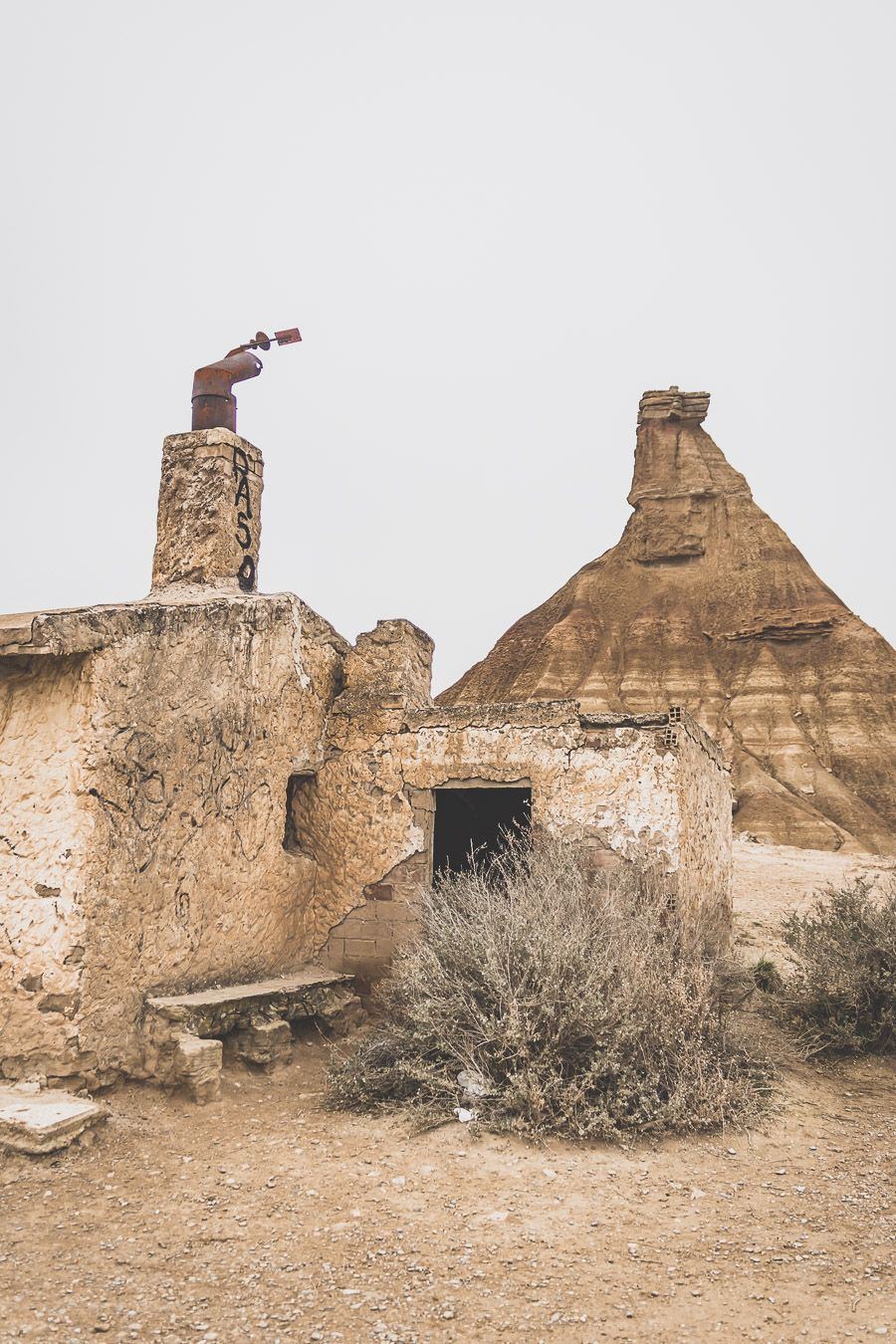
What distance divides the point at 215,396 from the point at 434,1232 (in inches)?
235

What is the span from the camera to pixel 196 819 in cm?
578

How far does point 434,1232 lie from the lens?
3652 millimetres

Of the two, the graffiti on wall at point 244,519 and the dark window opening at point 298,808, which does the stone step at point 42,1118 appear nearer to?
the dark window opening at point 298,808

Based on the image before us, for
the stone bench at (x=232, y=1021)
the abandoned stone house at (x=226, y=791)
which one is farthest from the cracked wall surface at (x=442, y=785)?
the stone bench at (x=232, y=1021)

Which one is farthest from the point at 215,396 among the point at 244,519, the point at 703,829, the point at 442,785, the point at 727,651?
the point at 727,651

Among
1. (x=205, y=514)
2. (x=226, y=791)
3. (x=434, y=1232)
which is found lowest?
(x=434, y=1232)

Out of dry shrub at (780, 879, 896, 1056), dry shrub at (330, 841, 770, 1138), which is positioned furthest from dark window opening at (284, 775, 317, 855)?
dry shrub at (780, 879, 896, 1056)

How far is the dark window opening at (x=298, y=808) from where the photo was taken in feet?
23.2

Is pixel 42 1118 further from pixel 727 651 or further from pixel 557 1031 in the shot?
pixel 727 651

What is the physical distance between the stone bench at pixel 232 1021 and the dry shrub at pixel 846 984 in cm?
298

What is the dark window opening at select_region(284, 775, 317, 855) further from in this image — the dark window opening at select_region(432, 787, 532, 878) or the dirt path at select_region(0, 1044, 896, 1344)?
the dark window opening at select_region(432, 787, 532, 878)

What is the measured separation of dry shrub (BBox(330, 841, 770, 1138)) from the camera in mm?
4676

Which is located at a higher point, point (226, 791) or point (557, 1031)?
point (226, 791)

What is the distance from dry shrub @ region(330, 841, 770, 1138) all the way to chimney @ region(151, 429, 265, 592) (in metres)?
2.94
